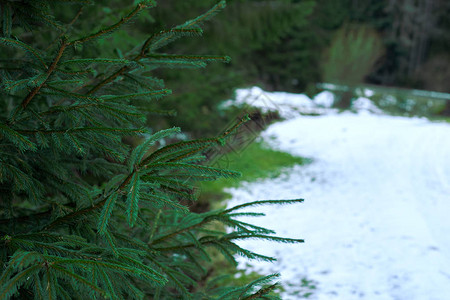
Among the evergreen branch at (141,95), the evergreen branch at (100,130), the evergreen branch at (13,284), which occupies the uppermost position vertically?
the evergreen branch at (141,95)

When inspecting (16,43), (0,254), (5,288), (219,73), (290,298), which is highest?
(16,43)

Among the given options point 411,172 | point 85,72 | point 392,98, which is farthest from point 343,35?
point 85,72

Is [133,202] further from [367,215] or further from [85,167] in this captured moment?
[367,215]

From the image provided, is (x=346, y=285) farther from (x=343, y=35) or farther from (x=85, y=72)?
(x=343, y=35)

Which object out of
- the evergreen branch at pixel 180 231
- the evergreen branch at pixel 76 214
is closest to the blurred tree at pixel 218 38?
the evergreen branch at pixel 180 231

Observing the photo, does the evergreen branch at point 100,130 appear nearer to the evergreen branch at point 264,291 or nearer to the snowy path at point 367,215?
the evergreen branch at point 264,291

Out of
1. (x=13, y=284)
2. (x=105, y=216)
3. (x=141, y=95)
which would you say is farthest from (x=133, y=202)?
(x=141, y=95)

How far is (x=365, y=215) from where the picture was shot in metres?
5.52

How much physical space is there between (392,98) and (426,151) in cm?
1066

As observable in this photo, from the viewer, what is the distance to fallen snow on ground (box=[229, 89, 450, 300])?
3.73 meters

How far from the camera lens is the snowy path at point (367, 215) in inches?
147

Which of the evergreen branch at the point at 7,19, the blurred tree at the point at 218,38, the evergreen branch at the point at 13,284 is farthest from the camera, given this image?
the blurred tree at the point at 218,38

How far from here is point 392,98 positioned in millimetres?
18297

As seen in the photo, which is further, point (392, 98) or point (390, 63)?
point (390, 63)
